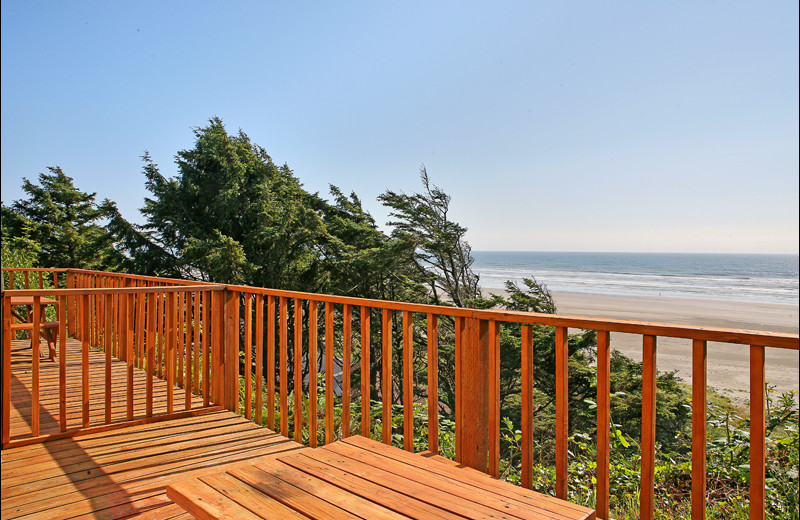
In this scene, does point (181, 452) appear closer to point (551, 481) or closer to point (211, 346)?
point (211, 346)

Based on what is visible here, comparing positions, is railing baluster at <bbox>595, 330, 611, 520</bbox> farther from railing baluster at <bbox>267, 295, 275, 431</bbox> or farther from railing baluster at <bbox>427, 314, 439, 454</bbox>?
railing baluster at <bbox>267, 295, 275, 431</bbox>

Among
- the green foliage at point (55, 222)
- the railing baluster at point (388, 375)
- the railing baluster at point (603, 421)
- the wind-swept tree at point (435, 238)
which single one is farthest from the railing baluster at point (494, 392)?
the green foliage at point (55, 222)

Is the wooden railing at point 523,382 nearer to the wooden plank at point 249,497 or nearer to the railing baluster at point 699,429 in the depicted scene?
the railing baluster at point 699,429

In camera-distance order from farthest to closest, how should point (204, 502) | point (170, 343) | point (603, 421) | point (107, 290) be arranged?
point (170, 343) → point (107, 290) → point (603, 421) → point (204, 502)

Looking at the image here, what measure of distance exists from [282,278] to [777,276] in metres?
37.9

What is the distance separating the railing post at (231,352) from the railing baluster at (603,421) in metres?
2.59

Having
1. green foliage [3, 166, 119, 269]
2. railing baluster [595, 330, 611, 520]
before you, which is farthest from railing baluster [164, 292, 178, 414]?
green foliage [3, 166, 119, 269]

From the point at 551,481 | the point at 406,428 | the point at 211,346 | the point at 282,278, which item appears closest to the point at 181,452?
the point at 211,346

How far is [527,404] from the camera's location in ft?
6.64

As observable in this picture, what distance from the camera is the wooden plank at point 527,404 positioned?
1.97 meters

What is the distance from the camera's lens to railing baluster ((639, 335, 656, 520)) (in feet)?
5.51

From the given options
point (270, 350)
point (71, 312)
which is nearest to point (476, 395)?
point (270, 350)

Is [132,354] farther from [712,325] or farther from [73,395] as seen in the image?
[712,325]

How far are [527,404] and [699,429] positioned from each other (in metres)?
0.64
